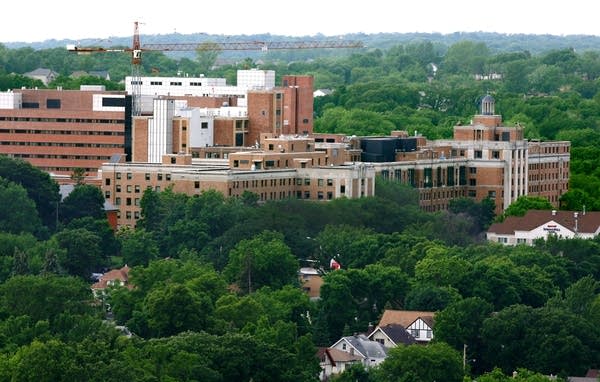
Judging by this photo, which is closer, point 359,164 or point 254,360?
point 254,360

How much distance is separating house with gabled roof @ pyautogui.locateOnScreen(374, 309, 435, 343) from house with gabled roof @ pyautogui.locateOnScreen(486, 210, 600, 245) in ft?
95.9

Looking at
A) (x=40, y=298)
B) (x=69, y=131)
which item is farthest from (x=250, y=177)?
(x=40, y=298)

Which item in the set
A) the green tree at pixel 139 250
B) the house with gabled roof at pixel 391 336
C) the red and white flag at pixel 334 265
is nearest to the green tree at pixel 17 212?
the green tree at pixel 139 250

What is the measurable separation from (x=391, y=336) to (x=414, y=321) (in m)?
1.97

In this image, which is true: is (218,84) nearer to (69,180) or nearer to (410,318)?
(69,180)

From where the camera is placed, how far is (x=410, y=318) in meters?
100

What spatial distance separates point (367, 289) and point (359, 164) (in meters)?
35.6

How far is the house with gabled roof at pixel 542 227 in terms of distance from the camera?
131 metres

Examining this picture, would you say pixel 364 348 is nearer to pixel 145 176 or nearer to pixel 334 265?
pixel 334 265

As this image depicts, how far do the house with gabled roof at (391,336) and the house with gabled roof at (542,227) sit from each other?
3150 cm

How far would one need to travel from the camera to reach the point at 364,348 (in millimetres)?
96562

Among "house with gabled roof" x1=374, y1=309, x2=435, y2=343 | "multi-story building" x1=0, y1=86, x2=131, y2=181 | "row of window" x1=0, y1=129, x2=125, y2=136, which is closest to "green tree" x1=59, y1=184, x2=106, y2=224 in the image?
"multi-story building" x1=0, y1=86, x2=131, y2=181

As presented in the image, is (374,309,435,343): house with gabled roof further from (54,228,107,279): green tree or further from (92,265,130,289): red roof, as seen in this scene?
(54,228,107,279): green tree

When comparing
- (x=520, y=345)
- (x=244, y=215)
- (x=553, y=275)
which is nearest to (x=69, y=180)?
(x=244, y=215)
